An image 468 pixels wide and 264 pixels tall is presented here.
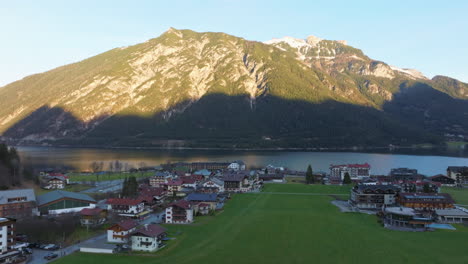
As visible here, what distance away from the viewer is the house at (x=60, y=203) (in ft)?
118

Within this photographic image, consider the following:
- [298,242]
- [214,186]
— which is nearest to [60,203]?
[214,186]

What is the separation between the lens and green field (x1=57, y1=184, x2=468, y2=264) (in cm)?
2373

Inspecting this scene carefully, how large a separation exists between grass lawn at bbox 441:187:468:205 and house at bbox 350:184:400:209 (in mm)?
9308

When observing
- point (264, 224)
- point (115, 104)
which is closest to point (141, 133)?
point (115, 104)

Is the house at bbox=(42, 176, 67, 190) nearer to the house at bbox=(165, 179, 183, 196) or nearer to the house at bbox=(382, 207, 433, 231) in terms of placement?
the house at bbox=(165, 179, 183, 196)

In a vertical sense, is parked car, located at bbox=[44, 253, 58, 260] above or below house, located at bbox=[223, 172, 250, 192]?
below

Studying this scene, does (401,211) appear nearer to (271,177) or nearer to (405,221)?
(405,221)

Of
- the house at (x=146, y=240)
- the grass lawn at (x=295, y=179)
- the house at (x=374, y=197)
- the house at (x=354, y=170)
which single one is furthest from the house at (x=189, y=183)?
the house at (x=354, y=170)

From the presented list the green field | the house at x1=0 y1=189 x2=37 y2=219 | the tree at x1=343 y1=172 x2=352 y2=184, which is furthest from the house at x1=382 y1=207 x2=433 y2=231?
the house at x1=0 y1=189 x2=37 y2=219

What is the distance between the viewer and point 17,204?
34.7m

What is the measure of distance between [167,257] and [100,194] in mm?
27346

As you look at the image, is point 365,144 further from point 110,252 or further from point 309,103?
point 110,252

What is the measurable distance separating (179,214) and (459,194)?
40821 millimetres

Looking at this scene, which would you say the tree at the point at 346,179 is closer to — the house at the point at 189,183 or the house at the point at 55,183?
the house at the point at 189,183
